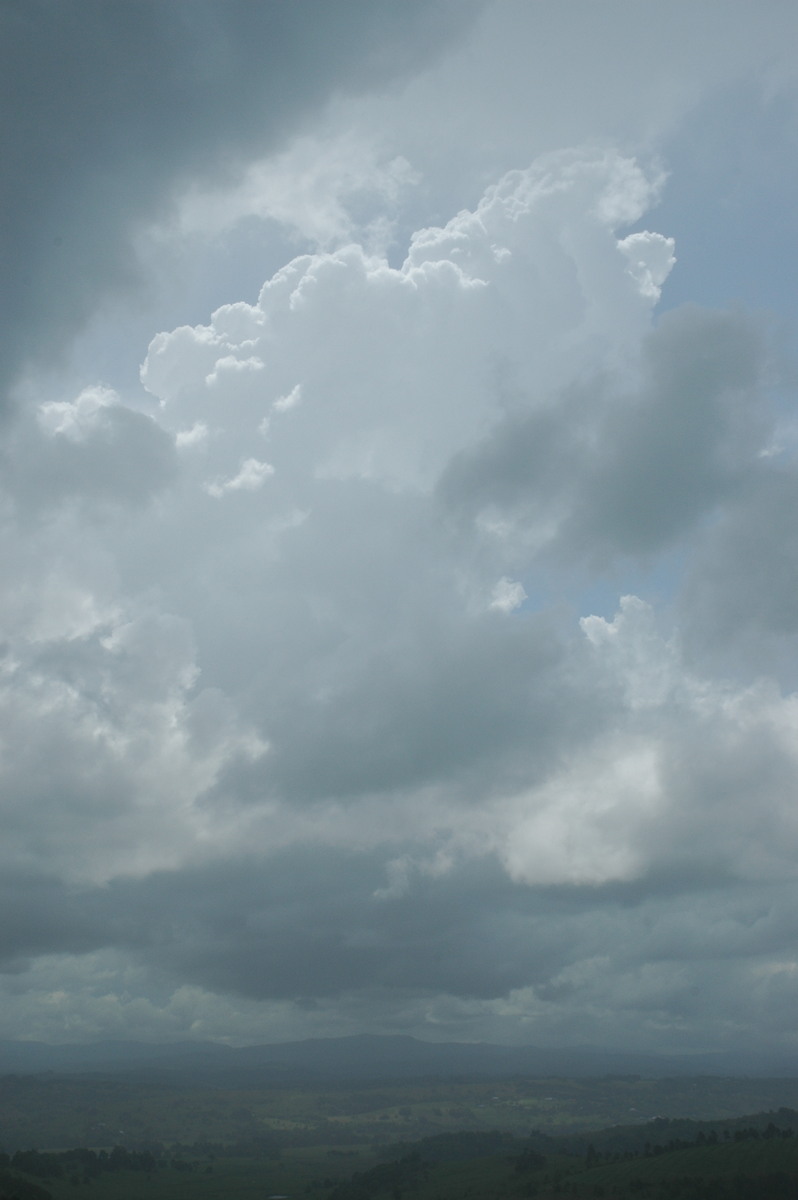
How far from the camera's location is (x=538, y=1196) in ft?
636

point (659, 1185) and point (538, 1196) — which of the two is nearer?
point (659, 1185)

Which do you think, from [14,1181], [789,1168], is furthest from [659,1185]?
[14,1181]

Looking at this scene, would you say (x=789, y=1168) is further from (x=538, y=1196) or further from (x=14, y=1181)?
(x=14, y=1181)

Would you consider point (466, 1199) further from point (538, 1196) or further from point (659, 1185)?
point (659, 1185)

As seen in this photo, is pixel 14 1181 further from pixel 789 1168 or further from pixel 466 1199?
pixel 789 1168

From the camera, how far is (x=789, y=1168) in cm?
18375

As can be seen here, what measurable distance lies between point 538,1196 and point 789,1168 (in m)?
54.1

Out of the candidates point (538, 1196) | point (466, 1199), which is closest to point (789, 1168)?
point (538, 1196)

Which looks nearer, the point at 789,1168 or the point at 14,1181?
the point at 789,1168

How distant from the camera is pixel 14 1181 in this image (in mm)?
196625

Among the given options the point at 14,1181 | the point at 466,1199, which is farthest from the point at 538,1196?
the point at 14,1181

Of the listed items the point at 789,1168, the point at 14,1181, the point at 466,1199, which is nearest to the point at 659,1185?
the point at 789,1168

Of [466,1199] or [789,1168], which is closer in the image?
[789,1168]

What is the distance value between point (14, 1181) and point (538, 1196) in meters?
118
